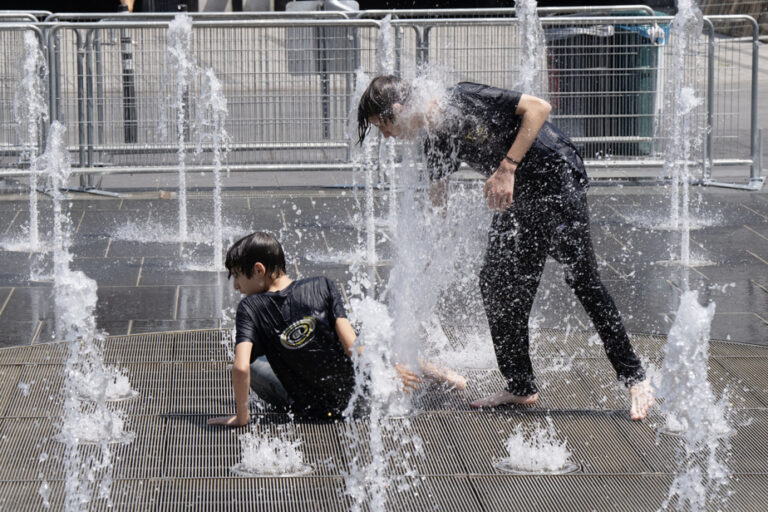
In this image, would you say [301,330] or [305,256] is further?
[305,256]

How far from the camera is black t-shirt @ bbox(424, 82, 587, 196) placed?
443 cm

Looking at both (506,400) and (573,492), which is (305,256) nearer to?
(506,400)

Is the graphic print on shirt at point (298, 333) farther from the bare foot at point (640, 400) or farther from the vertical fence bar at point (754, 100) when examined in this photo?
the vertical fence bar at point (754, 100)

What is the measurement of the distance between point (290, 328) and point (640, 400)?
1.41 metres

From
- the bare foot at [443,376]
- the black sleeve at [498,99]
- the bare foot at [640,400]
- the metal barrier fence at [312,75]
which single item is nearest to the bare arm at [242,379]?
the bare foot at [443,376]

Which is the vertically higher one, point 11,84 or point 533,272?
point 11,84

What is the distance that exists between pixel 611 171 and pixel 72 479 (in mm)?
8105

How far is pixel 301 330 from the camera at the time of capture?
4.34 metres

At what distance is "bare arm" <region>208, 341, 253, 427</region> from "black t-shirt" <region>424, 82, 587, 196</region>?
1022mm

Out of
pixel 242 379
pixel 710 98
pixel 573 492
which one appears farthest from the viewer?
pixel 710 98

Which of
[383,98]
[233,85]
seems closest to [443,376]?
[383,98]

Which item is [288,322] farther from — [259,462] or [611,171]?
[611,171]

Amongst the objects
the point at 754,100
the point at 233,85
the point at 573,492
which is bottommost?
the point at 573,492

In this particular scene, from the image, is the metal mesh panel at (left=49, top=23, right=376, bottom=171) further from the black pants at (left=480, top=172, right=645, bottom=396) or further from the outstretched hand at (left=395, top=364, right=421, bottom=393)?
the outstretched hand at (left=395, top=364, right=421, bottom=393)
